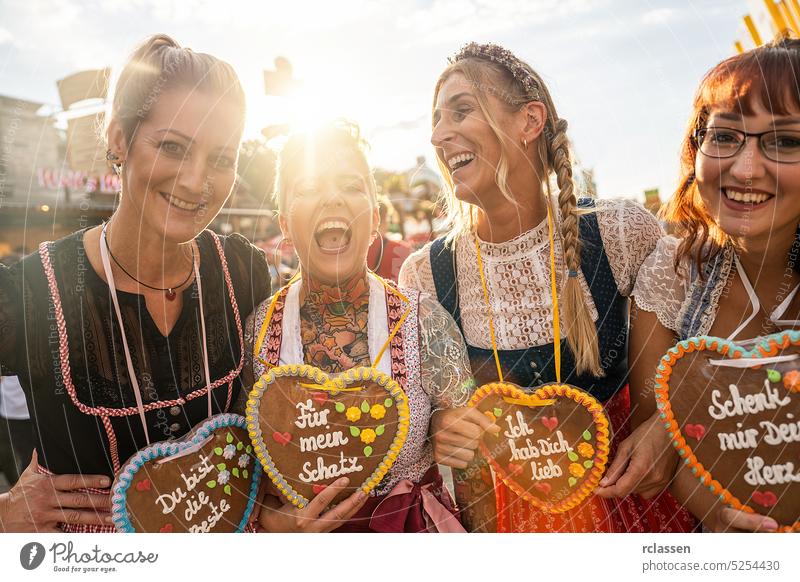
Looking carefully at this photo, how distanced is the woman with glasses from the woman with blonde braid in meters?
0.11

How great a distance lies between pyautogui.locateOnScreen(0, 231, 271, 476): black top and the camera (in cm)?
118

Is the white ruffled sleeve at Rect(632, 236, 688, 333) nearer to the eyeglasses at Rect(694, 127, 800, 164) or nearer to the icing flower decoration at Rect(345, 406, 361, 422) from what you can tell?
the eyeglasses at Rect(694, 127, 800, 164)

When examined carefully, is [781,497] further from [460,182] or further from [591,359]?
[460,182]

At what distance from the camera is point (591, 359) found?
1420 mm

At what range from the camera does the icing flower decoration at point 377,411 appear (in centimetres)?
124

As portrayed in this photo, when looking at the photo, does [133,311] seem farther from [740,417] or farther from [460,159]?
[740,417]

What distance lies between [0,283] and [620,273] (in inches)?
59.2

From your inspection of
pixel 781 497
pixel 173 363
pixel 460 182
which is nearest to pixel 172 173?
pixel 173 363

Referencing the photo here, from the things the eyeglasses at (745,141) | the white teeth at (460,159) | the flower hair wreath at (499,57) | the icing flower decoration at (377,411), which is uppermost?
the flower hair wreath at (499,57)

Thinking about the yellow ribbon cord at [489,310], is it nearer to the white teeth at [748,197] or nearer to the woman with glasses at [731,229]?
the woman with glasses at [731,229]

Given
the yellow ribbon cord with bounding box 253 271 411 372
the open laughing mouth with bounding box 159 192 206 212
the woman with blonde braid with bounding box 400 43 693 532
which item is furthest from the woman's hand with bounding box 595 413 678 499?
the open laughing mouth with bounding box 159 192 206 212

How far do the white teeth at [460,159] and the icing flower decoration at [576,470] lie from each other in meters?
0.82

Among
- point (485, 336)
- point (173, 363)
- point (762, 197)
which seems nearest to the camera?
point (762, 197)

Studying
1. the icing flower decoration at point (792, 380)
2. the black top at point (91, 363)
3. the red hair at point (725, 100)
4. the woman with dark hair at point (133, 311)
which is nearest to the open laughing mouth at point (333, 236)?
the woman with dark hair at point (133, 311)
